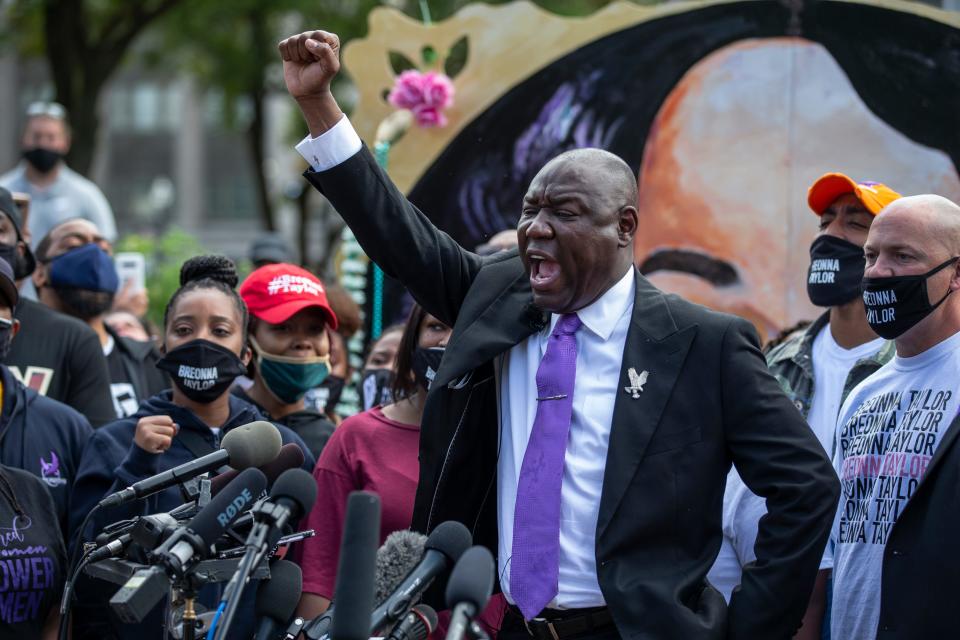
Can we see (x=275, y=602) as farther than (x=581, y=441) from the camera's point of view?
No

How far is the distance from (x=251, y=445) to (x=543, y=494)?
2.89 feet

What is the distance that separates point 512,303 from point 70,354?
3.06 m

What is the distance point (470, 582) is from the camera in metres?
3.14

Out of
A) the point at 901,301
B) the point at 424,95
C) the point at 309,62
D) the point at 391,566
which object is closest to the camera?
the point at 391,566

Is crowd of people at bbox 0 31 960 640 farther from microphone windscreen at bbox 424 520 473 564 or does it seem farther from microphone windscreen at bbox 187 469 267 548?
microphone windscreen at bbox 187 469 267 548

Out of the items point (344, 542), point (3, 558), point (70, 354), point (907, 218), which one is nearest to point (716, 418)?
point (907, 218)

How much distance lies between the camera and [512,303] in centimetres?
439

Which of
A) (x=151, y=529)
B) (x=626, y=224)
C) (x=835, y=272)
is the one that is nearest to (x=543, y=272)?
(x=626, y=224)

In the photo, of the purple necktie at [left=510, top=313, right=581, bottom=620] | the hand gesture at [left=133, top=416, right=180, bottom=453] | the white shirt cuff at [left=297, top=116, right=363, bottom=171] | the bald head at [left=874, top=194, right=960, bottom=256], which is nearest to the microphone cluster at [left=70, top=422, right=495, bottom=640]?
the purple necktie at [left=510, top=313, right=581, bottom=620]

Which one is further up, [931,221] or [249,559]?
[931,221]

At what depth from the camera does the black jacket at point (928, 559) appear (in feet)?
14.1

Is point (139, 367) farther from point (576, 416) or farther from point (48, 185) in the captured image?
point (576, 416)

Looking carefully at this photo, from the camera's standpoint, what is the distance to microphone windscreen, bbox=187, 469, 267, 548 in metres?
3.39

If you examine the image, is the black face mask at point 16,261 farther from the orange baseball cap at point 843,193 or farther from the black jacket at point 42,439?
the orange baseball cap at point 843,193
